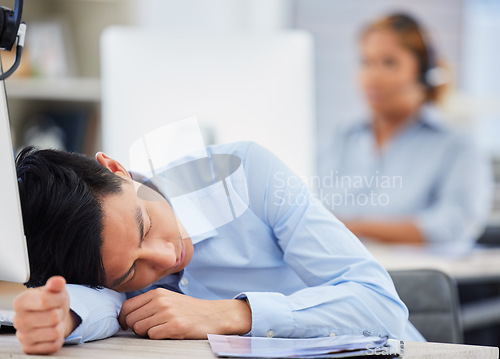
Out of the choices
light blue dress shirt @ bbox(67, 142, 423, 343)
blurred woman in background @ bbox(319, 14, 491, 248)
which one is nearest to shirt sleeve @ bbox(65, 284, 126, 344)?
light blue dress shirt @ bbox(67, 142, 423, 343)

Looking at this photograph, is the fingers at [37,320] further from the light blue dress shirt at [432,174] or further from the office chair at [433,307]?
the light blue dress shirt at [432,174]

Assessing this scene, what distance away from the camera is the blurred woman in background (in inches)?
84.0

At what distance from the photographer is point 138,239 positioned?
659 millimetres

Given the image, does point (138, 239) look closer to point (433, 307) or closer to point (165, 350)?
point (165, 350)

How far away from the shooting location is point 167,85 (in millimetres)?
1135

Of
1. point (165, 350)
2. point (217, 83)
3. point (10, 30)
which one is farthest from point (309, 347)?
point (217, 83)

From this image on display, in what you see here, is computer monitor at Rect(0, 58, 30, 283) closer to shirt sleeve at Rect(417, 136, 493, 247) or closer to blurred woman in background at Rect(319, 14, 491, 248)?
blurred woman in background at Rect(319, 14, 491, 248)

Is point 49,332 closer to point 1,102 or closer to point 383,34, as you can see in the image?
point 1,102

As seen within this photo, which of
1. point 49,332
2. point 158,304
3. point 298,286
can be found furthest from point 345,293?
point 49,332

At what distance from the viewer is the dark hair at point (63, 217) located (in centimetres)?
64

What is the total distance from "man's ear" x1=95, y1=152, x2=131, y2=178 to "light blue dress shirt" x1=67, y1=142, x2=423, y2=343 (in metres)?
0.11

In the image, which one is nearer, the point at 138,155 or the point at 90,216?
the point at 90,216

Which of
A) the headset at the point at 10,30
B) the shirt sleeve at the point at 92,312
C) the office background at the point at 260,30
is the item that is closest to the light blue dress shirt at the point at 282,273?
the shirt sleeve at the point at 92,312

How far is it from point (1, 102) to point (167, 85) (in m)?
0.53
